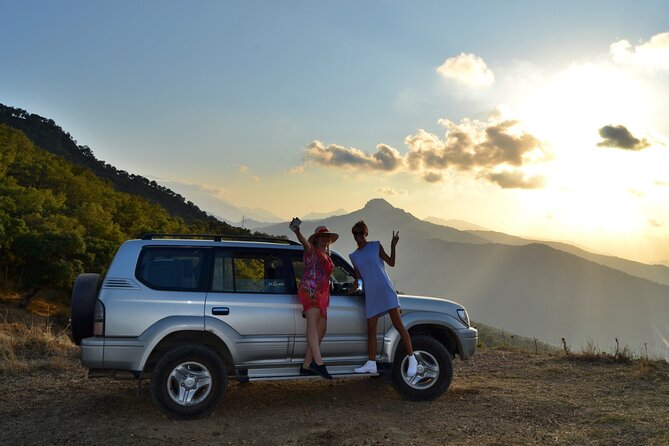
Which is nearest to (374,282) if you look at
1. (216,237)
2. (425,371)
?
(425,371)

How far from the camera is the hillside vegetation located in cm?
3353

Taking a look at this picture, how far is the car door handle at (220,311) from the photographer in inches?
237

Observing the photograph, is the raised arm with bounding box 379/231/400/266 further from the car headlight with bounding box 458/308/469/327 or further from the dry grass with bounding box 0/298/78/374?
the dry grass with bounding box 0/298/78/374

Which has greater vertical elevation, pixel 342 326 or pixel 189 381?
pixel 342 326

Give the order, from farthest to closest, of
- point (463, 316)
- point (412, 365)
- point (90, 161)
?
point (90, 161) < point (463, 316) < point (412, 365)

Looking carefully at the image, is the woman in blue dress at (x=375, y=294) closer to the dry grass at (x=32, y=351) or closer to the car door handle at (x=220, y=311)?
the car door handle at (x=220, y=311)

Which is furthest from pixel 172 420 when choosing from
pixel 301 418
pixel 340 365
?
pixel 340 365

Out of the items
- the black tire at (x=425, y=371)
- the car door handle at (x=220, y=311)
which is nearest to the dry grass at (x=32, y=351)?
the car door handle at (x=220, y=311)

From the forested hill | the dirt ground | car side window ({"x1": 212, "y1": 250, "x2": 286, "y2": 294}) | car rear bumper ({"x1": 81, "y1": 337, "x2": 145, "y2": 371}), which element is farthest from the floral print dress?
the forested hill

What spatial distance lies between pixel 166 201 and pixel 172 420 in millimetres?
84144

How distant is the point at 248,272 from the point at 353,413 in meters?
1.92

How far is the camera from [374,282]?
6.50m

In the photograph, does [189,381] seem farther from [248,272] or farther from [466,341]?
[466,341]

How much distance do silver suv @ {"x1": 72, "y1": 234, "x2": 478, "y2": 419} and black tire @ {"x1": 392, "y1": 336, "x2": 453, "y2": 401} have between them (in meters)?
0.01
